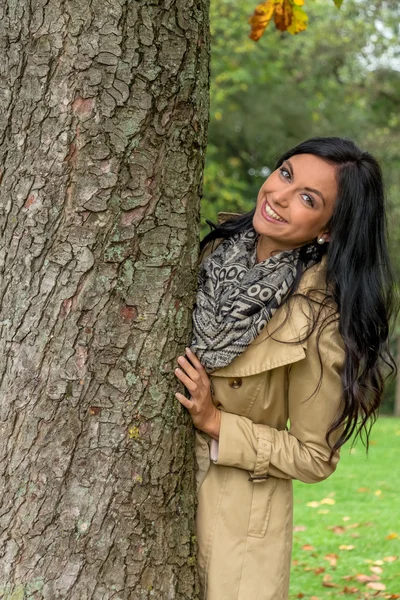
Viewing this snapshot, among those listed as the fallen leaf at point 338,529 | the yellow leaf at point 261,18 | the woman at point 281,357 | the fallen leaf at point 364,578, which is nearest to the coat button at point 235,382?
the woman at point 281,357

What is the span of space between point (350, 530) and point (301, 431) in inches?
160

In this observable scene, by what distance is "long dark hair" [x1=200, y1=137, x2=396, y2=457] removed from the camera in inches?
97.3

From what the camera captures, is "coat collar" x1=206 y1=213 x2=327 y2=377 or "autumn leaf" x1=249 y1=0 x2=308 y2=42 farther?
"autumn leaf" x1=249 y1=0 x2=308 y2=42

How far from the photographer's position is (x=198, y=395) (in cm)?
231

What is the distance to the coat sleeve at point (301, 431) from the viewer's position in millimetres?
2426

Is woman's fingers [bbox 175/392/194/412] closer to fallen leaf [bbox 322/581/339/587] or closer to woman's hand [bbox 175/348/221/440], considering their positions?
woman's hand [bbox 175/348/221/440]

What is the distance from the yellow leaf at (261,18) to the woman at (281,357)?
160cm

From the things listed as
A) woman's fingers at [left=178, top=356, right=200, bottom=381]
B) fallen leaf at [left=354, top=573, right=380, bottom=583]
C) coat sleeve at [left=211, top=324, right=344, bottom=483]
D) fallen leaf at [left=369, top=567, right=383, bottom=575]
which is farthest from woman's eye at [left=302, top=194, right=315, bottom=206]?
fallen leaf at [left=369, top=567, right=383, bottom=575]

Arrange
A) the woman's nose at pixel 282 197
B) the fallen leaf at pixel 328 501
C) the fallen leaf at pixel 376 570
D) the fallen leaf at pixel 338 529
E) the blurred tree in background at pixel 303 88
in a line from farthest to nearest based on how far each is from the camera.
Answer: the blurred tree in background at pixel 303 88 < the fallen leaf at pixel 328 501 < the fallen leaf at pixel 338 529 < the fallen leaf at pixel 376 570 < the woman's nose at pixel 282 197

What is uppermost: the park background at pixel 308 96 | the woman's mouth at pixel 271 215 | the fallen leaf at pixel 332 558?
the park background at pixel 308 96

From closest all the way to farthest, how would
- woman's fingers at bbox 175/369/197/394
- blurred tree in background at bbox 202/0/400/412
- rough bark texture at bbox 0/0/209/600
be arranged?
rough bark texture at bbox 0/0/209/600
woman's fingers at bbox 175/369/197/394
blurred tree in background at bbox 202/0/400/412

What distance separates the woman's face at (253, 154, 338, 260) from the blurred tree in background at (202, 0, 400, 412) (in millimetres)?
11945

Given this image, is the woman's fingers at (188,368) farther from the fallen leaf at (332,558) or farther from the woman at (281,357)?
the fallen leaf at (332,558)

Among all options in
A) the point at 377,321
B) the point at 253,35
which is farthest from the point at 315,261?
the point at 253,35
